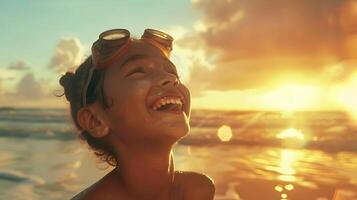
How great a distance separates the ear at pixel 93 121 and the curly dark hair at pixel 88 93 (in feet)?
0.19

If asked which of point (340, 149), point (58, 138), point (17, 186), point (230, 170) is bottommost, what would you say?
point (17, 186)

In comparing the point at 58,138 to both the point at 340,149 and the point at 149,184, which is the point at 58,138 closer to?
the point at 340,149

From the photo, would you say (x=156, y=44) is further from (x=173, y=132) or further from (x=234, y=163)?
(x=234, y=163)

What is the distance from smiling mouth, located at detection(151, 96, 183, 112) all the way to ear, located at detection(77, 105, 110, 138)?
42 cm

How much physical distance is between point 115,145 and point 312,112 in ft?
78.5

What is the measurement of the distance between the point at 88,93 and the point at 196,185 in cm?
113

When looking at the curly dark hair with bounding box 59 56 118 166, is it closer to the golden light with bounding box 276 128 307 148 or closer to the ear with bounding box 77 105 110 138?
the ear with bounding box 77 105 110 138

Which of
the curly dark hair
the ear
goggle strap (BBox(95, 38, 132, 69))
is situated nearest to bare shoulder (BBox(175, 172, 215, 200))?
the curly dark hair

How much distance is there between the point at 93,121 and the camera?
326cm

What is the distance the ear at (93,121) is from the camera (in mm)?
3217

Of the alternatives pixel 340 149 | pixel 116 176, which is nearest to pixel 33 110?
pixel 340 149

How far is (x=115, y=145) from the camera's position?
3.29 meters

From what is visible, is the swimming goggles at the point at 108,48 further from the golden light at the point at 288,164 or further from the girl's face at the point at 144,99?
the golden light at the point at 288,164

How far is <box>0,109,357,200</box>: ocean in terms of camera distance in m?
7.69
